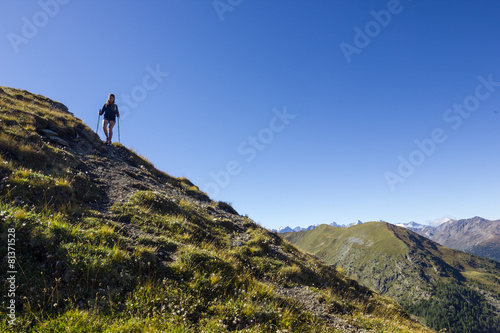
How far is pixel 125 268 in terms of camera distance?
6992 mm

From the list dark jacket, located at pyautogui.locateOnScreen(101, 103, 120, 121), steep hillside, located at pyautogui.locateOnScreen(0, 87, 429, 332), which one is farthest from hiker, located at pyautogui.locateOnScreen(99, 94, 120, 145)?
steep hillside, located at pyautogui.locateOnScreen(0, 87, 429, 332)

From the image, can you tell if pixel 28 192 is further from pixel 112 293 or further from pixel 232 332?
pixel 232 332

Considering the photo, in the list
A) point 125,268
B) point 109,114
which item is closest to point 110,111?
point 109,114

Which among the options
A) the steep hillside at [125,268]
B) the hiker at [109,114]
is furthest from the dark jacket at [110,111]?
the steep hillside at [125,268]

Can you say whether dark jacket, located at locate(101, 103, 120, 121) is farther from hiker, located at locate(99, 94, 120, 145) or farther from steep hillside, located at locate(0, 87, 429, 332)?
steep hillside, located at locate(0, 87, 429, 332)

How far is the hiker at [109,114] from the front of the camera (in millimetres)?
21516

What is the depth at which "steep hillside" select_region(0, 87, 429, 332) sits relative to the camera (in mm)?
5461

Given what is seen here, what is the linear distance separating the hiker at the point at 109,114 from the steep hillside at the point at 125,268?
6872 mm

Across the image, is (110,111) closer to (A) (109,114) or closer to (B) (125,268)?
(A) (109,114)

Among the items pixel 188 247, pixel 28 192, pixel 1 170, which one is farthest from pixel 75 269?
pixel 1 170

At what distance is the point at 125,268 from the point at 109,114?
18697 millimetres

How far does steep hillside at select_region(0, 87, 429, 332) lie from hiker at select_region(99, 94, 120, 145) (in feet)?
22.5

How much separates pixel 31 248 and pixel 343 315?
1056 cm

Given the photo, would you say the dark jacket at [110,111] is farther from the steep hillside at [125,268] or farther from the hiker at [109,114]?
the steep hillside at [125,268]
